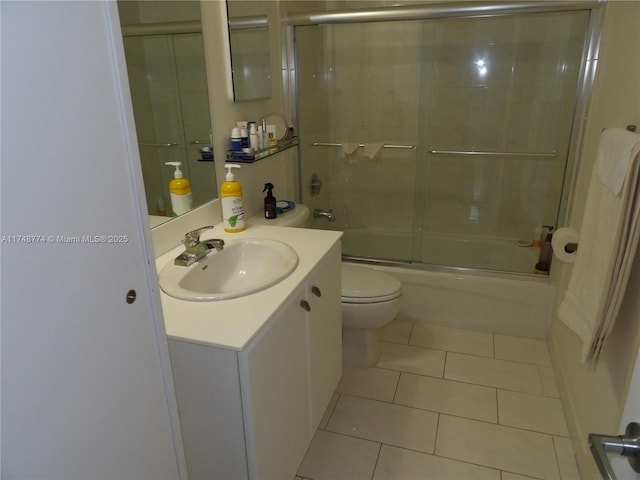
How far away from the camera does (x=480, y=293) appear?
2.56 m

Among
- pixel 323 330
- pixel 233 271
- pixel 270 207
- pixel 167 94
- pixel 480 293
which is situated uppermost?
pixel 167 94

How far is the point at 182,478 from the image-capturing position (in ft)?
3.26

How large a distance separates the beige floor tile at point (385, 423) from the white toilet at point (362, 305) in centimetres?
26

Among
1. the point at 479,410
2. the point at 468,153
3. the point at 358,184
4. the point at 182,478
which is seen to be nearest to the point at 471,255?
the point at 468,153

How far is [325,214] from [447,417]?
158 cm

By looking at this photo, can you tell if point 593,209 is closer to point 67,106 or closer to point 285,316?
point 285,316

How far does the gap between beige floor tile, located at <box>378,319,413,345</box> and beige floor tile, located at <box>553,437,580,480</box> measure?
869 millimetres

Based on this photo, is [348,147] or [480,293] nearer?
[480,293]

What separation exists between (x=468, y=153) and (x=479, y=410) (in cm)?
161

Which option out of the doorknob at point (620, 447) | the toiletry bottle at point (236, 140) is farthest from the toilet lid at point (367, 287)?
the doorknob at point (620, 447)

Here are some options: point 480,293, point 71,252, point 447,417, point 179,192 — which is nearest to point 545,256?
point 480,293

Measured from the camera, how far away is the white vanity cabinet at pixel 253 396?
1.12m

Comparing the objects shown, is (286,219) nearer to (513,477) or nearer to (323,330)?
(323,330)

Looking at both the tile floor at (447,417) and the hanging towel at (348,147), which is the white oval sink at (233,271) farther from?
the hanging towel at (348,147)
